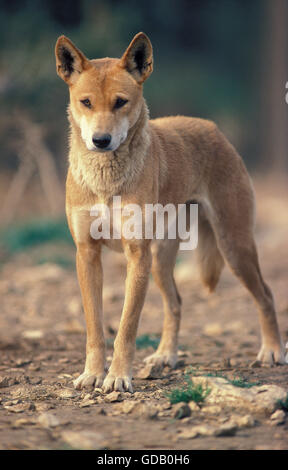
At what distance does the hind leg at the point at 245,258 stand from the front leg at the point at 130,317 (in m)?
0.94

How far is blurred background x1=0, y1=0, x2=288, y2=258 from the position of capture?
34.9ft

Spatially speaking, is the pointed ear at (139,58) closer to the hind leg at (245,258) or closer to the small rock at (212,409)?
the hind leg at (245,258)

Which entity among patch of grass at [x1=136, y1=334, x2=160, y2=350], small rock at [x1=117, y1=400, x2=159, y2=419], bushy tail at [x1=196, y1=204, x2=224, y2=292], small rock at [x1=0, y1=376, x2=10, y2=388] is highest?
bushy tail at [x1=196, y1=204, x2=224, y2=292]

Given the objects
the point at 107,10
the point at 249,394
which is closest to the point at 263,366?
the point at 249,394

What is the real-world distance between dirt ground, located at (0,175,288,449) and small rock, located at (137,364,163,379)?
6cm

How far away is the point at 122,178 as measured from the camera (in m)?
3.95

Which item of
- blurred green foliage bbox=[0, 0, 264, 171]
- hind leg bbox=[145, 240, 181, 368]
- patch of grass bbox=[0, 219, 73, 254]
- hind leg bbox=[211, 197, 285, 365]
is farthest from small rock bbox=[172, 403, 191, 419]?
blurred green foliage bbox=[0, 0, 264, 171]

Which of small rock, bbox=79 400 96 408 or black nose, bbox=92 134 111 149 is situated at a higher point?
black nose, bbox=92 134 111 149

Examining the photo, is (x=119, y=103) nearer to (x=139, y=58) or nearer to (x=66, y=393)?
(x=139, y=58)

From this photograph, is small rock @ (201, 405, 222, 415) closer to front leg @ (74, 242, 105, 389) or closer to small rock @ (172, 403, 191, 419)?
small rock @ (172, 403, 191, 419)

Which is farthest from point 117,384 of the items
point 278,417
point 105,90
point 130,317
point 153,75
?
point 153,75

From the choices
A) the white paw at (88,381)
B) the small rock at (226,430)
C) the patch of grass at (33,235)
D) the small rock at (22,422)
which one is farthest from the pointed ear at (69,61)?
the patch of grass at (33,235)
